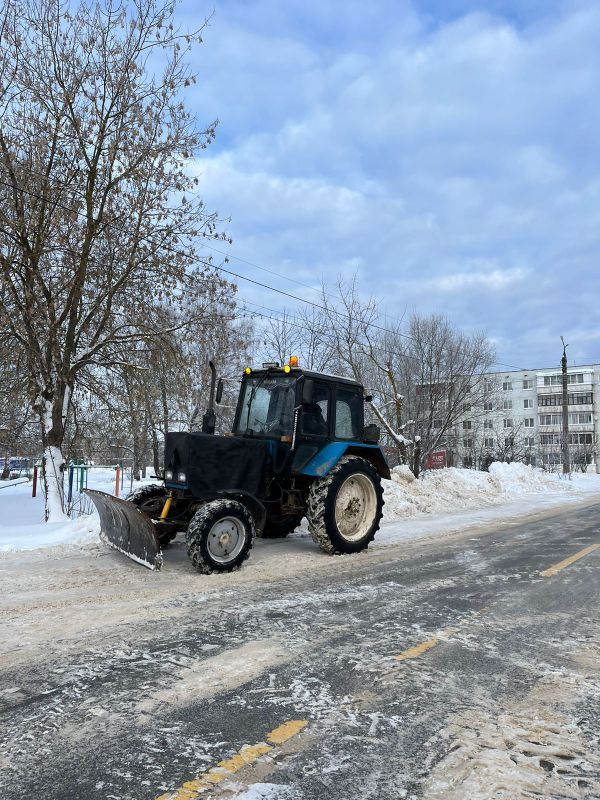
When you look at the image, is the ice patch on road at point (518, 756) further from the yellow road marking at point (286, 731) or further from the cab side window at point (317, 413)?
the cab side window at point (317, 413)

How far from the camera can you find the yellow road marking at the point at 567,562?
6.91 metres

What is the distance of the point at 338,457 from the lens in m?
8.05

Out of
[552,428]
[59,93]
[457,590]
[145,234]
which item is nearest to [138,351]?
[145,234]

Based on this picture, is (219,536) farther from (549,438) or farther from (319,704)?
(549,438)

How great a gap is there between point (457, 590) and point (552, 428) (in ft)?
213

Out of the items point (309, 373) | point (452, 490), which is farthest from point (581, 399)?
point (309, 373)

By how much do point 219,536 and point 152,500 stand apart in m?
1.54

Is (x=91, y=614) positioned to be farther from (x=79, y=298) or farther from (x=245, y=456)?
(x=79, y=298)

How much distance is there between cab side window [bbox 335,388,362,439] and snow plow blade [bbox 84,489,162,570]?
10.1 ft

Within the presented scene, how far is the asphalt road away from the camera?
258cm

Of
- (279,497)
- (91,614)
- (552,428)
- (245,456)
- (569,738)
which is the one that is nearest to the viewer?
(569,738)

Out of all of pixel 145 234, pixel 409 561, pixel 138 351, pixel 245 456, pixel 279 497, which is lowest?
pixel 409 561

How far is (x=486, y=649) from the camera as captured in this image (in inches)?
165

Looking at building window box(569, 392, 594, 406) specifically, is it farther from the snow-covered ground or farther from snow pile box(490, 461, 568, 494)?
the snow-covered ground
